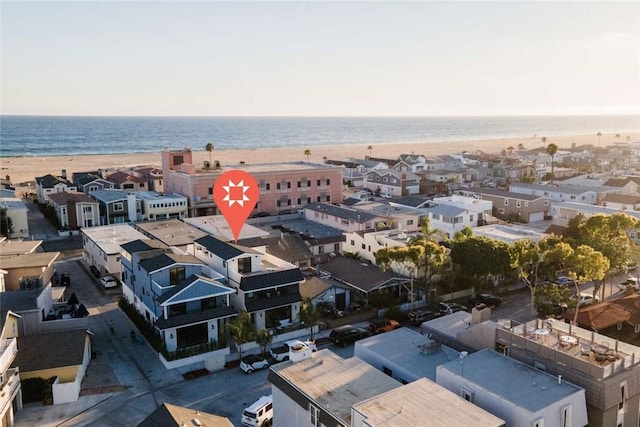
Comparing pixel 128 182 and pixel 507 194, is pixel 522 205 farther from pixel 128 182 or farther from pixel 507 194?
pixel 128 182

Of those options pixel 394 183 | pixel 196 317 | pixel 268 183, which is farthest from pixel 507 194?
pixel 196 317

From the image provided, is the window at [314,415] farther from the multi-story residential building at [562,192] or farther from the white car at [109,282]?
the multi-story residential building at [562,192]

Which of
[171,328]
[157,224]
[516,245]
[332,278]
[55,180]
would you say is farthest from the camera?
[55,180]

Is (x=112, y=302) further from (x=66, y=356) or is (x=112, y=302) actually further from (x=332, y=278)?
(x=332, y=278)

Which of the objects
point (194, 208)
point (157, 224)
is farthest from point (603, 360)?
point (194, 208)

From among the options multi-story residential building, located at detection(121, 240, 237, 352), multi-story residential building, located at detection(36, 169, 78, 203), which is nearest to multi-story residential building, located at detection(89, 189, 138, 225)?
multi-story residential building, located at detection(36, 169, 78, 203)

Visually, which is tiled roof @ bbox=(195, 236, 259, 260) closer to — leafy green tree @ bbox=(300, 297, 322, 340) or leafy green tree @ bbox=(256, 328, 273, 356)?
leafy green tree @ bbox=(300, 297, 322, 340)

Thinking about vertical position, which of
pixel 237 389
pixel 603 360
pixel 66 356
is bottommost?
pixel 237 389
